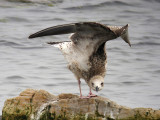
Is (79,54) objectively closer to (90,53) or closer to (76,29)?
(90,53)

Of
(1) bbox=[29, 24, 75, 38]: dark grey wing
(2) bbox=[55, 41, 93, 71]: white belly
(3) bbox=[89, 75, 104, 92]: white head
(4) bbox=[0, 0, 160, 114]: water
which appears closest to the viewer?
(1) bbox=[29, 24, 75, 38]: dark grey wing

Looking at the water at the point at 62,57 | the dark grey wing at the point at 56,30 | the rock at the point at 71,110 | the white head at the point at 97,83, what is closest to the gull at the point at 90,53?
the white head at the point at 97,83

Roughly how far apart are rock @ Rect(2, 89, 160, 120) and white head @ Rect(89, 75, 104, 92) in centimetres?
18

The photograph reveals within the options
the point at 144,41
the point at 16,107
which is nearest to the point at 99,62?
the point at 16,107

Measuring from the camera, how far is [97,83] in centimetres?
716

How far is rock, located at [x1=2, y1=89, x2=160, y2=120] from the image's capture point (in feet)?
22.3

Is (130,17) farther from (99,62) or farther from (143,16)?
(99,62)

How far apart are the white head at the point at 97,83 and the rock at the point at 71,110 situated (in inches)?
7.1

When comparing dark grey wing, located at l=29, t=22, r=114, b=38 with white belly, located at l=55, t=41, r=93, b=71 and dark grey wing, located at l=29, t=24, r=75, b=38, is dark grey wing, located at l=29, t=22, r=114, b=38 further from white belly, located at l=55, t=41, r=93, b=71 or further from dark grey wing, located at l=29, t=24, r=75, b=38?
white belly, located at l=55, t=41, r=93, b=71

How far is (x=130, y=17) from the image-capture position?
17.0 m

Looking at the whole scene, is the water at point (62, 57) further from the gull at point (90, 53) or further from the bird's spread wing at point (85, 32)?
the bird's spread wing at point (85, 32)

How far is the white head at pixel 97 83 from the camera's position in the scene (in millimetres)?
7105

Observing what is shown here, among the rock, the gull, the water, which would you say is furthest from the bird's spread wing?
the water

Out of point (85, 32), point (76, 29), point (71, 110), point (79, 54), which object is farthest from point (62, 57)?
point (71, 110)
